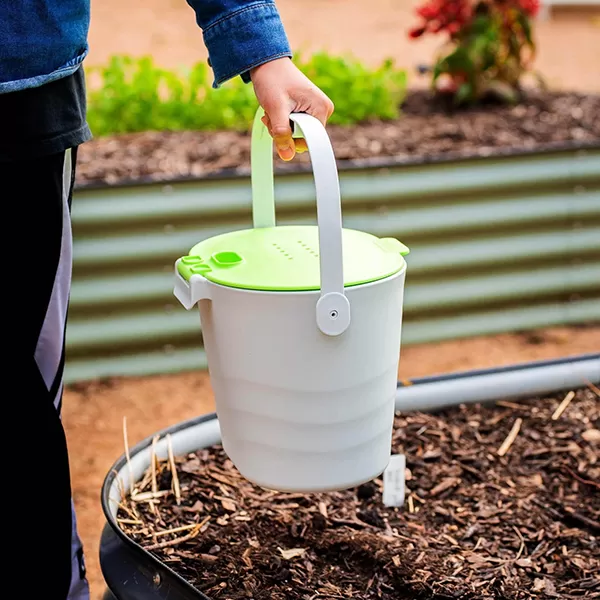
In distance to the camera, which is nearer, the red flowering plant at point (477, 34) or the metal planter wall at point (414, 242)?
the metal planter wall at point (414, 242)

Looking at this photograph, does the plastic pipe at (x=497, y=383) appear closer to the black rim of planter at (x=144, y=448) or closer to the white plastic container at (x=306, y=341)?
the black rim of planter at (x=144, y=448)

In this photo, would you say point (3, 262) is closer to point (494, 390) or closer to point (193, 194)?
point (494, 390)

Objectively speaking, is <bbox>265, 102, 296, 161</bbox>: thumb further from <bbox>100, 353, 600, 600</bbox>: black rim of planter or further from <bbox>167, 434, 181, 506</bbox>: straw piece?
<bbox>167, 434, 181, 506</bbox>: straw piece

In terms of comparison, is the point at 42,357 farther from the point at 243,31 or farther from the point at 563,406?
the point at 563,406

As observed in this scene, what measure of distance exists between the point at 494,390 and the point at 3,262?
117 cm

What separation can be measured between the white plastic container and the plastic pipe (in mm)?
630

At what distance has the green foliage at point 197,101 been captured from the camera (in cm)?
352

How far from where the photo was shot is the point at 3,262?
1218 mm

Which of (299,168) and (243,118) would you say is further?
(243,118)

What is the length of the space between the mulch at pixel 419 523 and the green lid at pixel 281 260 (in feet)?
1.69

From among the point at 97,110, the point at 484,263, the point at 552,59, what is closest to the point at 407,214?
the point at 484,263

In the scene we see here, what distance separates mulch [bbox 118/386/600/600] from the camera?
151 cm

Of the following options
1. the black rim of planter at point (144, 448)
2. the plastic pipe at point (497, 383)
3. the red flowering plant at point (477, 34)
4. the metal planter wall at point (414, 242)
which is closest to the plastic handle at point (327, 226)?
the black rim of planter at point (144, 448)

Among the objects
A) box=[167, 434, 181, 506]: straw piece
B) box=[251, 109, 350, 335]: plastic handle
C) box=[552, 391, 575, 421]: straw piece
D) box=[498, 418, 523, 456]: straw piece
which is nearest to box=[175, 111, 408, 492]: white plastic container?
box=[251, 109, 350, 335]: plastic handle
